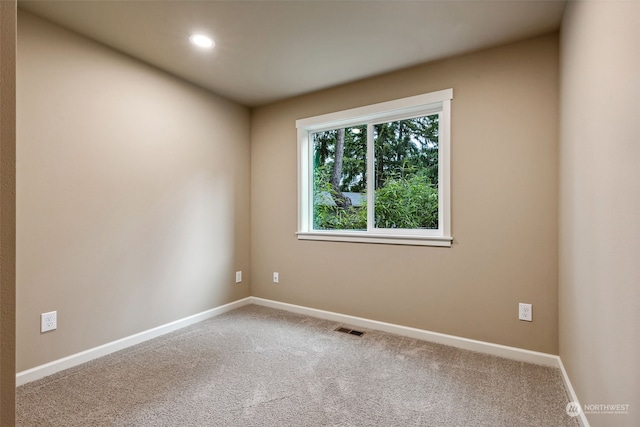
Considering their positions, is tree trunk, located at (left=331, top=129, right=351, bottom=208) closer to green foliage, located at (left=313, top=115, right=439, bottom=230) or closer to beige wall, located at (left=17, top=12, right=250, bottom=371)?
green foliage, located at (left=313, top=115, right=439, bottom=230)

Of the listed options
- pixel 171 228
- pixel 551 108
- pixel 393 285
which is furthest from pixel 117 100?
pixel 551 108

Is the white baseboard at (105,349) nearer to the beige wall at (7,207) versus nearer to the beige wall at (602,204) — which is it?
the beige wall at (7,207)

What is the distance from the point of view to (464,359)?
2.25 metres

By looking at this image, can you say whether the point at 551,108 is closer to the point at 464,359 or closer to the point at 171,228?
the point at 464,359

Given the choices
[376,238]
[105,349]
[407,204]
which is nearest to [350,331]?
[376,238]

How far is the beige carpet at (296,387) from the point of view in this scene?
1.61 metres

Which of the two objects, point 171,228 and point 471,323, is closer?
point 471,323

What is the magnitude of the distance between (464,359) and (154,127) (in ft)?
9.89

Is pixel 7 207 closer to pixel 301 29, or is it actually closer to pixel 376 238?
pixel 301 29

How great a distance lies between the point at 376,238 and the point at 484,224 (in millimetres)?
881

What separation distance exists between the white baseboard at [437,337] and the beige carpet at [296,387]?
0.22 feet

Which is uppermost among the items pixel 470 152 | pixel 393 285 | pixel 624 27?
pixel 624 27

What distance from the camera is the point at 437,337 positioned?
2.54m

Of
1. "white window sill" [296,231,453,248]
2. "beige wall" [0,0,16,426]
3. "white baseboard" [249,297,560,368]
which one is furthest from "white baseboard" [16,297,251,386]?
"beige wall" [0,0,16,426]
